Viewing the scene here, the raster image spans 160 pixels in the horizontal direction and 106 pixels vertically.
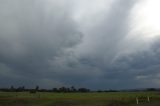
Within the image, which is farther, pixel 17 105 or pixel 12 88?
pixel 12 88

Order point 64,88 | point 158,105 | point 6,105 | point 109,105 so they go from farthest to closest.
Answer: point 64,88, point 6,105, point 109,105, point 158,105

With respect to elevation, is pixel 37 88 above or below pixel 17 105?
above

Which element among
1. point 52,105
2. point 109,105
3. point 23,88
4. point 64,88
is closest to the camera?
point 109,105

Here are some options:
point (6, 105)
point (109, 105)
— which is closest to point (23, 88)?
point (6, 105)

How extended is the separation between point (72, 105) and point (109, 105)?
8236mm

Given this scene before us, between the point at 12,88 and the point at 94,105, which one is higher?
the point at 12,88

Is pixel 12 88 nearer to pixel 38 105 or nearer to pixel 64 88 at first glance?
pixel 64 88

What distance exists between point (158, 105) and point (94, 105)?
15340 millimetres

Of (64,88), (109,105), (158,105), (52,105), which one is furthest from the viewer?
(64,88)

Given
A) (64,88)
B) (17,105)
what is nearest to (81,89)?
(64,88)

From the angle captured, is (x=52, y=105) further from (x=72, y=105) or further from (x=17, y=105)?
(x=17, y=105)

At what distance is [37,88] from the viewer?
194375 millimetres

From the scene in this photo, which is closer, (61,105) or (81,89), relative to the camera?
(61,105)

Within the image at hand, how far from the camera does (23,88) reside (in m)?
198
